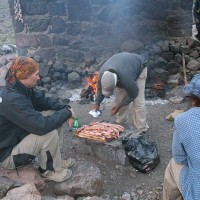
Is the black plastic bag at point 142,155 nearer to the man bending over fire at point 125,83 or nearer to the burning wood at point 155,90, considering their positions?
the man bending over fire at point 125,83

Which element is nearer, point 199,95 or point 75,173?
point 199,95

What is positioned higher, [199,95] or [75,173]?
[199,95]

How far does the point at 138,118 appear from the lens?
6484 mm

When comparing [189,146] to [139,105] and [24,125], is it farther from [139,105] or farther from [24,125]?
[139,105]

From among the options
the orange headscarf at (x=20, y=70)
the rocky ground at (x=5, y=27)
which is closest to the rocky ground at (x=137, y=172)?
the orange headscarf at (x=20, y=70)

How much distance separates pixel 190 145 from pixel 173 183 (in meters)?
0.72

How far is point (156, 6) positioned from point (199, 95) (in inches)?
240

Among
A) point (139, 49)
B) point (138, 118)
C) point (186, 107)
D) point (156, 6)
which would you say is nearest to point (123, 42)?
point (139, 49)

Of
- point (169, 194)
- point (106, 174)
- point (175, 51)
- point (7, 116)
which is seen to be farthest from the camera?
point (175, 51)

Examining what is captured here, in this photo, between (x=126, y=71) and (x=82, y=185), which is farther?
(x=126, y=71)

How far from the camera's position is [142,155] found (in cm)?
534

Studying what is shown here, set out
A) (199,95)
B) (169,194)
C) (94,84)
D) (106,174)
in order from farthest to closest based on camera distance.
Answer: (94,84), (106,174), (169,194), (199,95)

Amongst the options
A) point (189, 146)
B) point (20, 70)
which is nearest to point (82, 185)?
point (20, 70)

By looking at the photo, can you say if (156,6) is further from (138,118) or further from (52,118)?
(52,118)
